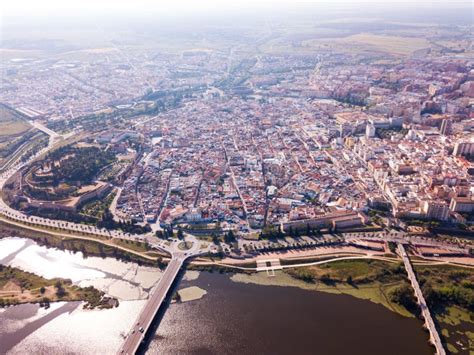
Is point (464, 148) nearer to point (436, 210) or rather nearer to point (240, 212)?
point (436, 210)

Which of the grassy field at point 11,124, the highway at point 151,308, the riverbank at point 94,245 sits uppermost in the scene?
the highway at point 151,308

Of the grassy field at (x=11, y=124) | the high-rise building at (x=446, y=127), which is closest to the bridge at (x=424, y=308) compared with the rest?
the high-rise building at (x=446, y=127)

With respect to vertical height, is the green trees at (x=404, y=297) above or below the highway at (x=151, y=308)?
below

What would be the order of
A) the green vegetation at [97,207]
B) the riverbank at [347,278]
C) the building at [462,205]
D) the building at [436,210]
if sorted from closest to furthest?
the riverbank at [347,278] → the building at [436,210] → the building at [462,205] → the green vegetation at [97,207]

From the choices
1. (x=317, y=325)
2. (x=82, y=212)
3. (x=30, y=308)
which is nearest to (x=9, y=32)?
(x=82, y=212)

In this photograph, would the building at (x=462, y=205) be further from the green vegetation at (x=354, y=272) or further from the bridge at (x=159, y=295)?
the bridge at (x=159, y=295)

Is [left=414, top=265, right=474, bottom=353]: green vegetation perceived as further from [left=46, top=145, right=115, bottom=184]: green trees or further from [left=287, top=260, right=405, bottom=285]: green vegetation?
[left=46, top=145, right=115, bottom=184]: green trees
